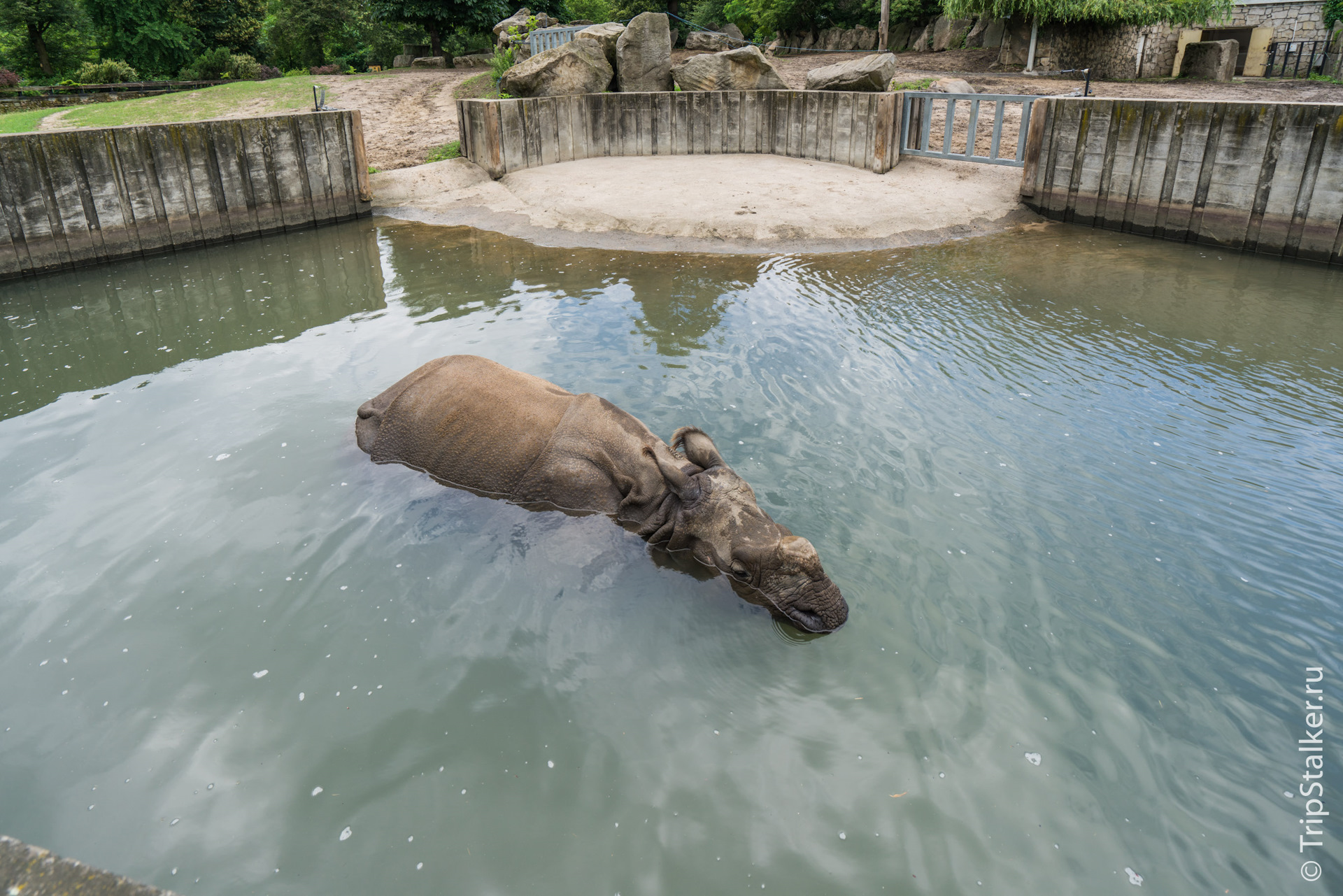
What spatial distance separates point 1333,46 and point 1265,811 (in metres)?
36.6

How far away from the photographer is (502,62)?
86.3 feet

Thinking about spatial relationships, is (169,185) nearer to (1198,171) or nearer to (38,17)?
(1198,171)

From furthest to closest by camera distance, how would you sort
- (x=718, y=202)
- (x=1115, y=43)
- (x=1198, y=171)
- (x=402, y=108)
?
(x=1115, y=43) → (x=402, y=108) → (x=718, y=202) → (x=1198, y=171)

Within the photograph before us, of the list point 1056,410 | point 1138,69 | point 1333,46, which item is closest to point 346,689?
point 1056,410

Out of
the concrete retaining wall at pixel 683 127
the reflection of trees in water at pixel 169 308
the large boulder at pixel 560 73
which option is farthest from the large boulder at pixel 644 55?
the reflection of trees in water at pixel 169 308

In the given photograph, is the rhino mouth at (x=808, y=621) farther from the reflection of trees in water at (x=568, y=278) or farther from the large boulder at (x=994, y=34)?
the large boulder at (x=994, y=34)

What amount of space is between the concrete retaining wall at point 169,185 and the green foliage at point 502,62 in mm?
11334

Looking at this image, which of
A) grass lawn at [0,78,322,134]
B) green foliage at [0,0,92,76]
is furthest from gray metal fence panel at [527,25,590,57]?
green foliage at [0,0,92,76]

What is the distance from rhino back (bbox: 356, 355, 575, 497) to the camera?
6.22 m

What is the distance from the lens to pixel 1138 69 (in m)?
28.2

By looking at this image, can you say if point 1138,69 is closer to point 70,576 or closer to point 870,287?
point 870,287

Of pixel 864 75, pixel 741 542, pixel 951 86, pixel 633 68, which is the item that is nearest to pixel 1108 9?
pixel 951 86

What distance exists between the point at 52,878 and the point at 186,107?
27.0 m

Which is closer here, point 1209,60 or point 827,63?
point 1209,60
